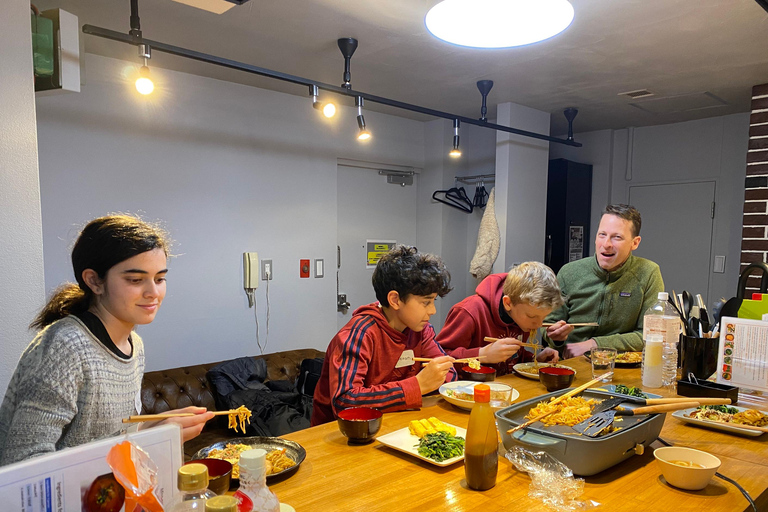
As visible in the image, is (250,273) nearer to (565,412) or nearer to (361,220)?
(361,220)

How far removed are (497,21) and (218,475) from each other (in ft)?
4.70

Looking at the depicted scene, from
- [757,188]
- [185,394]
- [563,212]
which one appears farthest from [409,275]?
[563,212]

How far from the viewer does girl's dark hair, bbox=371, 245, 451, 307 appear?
1.74 meters

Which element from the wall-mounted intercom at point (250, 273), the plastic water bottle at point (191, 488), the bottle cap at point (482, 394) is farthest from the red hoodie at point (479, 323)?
the wall-mounted intercom at point (250, 273)

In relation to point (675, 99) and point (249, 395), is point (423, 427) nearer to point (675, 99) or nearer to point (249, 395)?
point (249, 395)

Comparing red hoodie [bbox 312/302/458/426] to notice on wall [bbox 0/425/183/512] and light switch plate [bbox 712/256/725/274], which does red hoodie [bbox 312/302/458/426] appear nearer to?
notice on wall [bbox 0/425/183/512]

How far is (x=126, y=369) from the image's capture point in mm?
1302

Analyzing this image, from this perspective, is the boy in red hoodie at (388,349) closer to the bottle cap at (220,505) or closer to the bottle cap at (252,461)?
the bottle cap at (252,461)

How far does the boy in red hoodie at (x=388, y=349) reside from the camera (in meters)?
1.59

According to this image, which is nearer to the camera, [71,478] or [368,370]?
[71,478]

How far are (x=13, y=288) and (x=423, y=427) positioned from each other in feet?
4.96

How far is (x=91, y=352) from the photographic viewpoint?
1199 mm

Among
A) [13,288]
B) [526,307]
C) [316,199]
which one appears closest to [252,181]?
[316,199]

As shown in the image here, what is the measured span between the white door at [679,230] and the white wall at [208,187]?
110 inches
